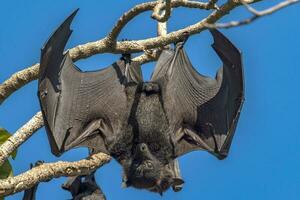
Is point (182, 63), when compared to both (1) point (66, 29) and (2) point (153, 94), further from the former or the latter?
(1) point (66, 29)

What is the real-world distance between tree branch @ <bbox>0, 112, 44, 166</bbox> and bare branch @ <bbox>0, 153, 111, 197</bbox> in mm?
481

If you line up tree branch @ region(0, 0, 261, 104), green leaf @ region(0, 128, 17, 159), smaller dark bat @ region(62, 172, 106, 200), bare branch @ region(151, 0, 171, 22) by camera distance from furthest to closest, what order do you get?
→ smaller dark bat @ region(62, 172, 106, 200)
green leaf @ region(0, 128, 17, 159)
tree branch @ region(0, 0, 261, 104)
bare branch @ region(151, 0, 171, 22)

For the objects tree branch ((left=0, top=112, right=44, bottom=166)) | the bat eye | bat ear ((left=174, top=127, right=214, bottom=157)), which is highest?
tree branch ((left=0, top=112, right=44, bottom=166))

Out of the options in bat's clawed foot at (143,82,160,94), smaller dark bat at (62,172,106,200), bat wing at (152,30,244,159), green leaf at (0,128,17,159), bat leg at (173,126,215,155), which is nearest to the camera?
green leaf at (0,128,17,159)

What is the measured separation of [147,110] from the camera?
9.09 metres

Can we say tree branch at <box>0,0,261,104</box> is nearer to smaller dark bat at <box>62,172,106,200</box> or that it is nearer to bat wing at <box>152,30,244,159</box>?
bat wing at <box>152,30,244,159</box>

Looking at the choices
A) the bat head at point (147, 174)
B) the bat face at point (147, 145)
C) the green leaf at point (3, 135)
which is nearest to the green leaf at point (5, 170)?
the green leaf at point (3, 135)

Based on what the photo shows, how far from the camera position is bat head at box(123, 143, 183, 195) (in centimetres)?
879

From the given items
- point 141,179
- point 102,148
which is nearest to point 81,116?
point 102,148

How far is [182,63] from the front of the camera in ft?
31.7

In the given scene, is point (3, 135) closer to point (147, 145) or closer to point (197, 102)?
point (147, 145)

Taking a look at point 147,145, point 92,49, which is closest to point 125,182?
point 147,145

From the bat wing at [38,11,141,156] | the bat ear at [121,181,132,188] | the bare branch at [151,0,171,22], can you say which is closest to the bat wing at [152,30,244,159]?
the bat wing at [38,11,141,156]

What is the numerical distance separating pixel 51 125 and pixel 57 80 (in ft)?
2.25
